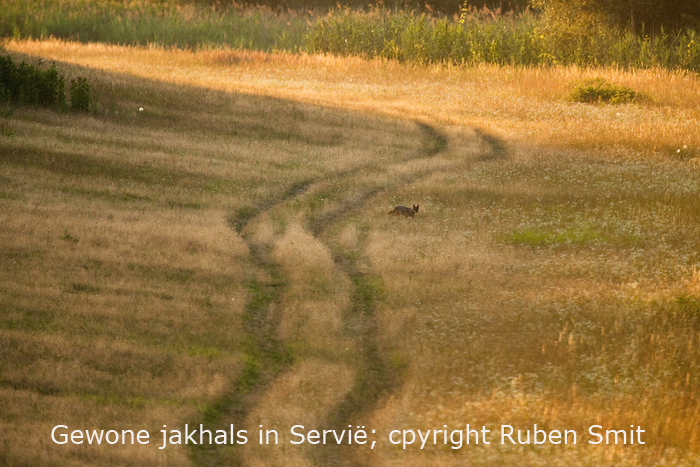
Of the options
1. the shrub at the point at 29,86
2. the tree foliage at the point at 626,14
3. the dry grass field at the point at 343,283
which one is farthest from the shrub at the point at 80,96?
the tree foliage at the point at 626,14

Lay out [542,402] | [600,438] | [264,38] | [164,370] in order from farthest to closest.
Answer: [264,38] < [164,370] < [542,402] < [600,438]

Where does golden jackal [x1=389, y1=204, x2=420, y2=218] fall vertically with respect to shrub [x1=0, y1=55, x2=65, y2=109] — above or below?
below

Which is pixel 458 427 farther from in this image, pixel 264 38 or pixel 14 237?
pixel 264 38

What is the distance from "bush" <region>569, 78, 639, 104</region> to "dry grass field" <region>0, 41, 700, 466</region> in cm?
290

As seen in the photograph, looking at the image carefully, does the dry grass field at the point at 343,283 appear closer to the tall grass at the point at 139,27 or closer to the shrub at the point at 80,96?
the shrub at the point at 80,96

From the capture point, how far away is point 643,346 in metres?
8.62

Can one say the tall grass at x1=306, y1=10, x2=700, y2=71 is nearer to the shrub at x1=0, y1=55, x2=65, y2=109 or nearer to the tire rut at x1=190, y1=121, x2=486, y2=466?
the shrub at x1=0, y1=55, x2=65, y2=109

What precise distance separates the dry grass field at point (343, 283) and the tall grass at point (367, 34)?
865 cm

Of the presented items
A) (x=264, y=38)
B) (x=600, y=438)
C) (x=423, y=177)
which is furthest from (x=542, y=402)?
(x=264, y=38)

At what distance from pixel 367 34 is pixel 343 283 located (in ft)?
81.0

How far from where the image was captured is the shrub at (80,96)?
19.3 m

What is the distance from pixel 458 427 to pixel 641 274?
475 cm

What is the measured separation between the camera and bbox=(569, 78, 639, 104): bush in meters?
23.8

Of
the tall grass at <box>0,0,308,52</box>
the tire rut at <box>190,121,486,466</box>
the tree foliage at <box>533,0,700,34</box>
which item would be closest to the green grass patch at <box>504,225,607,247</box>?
the tire rut at <box>190,121,486,466</box>
